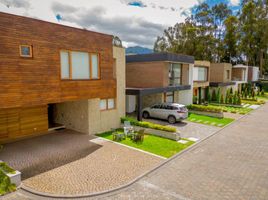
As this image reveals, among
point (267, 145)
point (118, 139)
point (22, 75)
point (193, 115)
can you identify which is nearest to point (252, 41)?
point (193, 115)

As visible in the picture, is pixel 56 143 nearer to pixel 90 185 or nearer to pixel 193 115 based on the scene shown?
pixel 90 185

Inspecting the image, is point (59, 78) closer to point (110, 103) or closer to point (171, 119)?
point (110, 103)

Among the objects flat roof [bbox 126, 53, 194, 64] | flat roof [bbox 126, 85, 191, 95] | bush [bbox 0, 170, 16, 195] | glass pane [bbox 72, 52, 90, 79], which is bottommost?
bush [bbox 0, 170, 16, 195]

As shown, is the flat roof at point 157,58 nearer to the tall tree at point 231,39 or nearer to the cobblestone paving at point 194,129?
the cobblestone paving at point 194,129

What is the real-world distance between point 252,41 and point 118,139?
49.6m

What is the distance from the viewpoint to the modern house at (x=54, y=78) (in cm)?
824

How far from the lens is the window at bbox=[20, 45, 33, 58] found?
8.56 m

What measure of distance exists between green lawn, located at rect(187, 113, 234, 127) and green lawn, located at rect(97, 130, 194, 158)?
639 centimetres

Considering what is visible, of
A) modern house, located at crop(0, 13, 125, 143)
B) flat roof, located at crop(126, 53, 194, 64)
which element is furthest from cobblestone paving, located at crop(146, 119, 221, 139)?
flat roof, located at crop(126, 53, 194, 64)

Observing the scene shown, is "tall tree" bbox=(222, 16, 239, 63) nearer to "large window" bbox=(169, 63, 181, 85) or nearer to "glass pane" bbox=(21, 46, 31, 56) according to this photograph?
"large window" bbox=(169, 63, 181, 85)

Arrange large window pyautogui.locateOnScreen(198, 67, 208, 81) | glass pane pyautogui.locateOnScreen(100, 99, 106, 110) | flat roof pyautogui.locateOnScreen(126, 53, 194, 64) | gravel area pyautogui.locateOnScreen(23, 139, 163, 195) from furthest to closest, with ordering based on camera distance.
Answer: large window pyautogui.locateOnScreen(198, 67, 208, 81) → flat roof pyautogui.locateOnScreen(126, 53, 194, 64) → glass pane pyautogui.locateOnScreen(100, 99, 106, 110) → gravel area pyautogui.locateOnScreen(23, 139, 163, 195)

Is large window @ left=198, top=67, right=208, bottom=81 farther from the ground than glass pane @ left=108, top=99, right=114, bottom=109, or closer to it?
farther from the ground

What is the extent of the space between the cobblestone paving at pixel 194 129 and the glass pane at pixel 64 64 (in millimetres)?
8936

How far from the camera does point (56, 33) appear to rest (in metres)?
9.75
